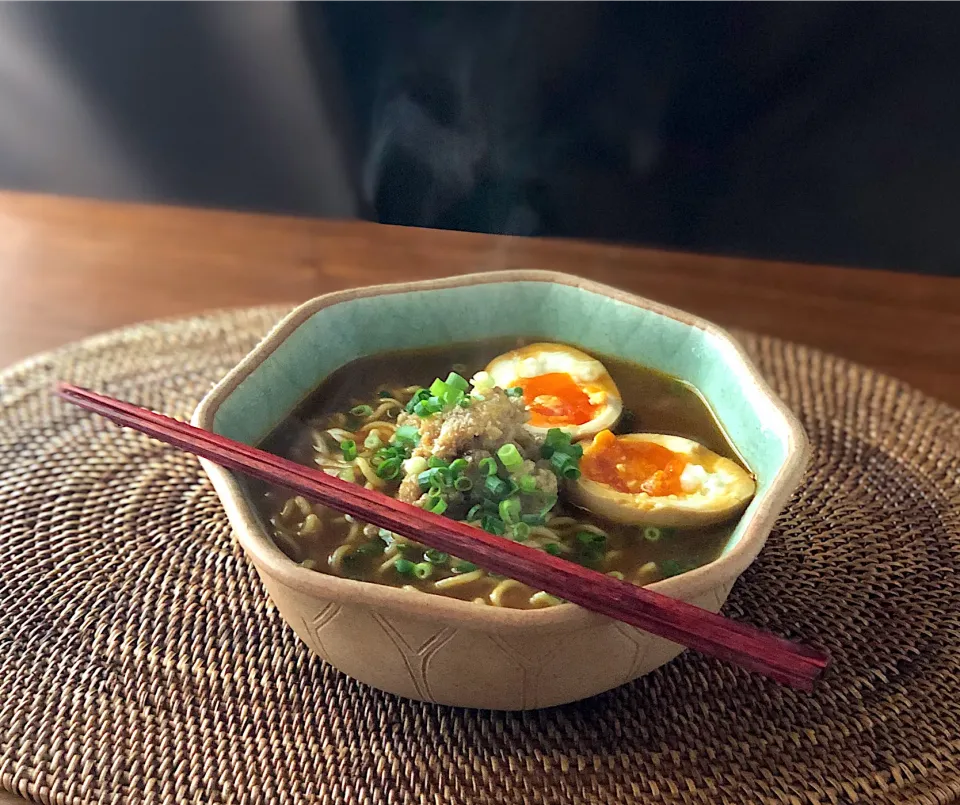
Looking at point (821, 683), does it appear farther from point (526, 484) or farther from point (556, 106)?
point (556, 106)

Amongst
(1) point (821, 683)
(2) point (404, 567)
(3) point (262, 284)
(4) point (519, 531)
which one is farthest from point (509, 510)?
(3) point (262, 284)

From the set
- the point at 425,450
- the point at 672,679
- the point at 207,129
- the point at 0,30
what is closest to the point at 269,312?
the point at 207,129

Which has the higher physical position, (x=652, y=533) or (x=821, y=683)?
(x=652, y=533)

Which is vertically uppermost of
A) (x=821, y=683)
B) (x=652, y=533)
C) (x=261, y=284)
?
(x=652, y=533)

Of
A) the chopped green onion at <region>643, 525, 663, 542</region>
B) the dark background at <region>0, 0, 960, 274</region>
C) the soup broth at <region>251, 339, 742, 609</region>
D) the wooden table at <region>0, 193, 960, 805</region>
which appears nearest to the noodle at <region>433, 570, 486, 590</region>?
the soup broth at <region>251, 339, 742, 609</region>

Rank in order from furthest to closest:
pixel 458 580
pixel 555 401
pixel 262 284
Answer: pixel 262 284 < pixel 555 401 < pixel 458 580

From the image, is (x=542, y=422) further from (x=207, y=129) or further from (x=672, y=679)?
(x=207, y=129)

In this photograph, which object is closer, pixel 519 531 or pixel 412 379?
pixel 519 531

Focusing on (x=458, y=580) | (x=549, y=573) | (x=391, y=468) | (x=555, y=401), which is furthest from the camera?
(x=555, y=401)
